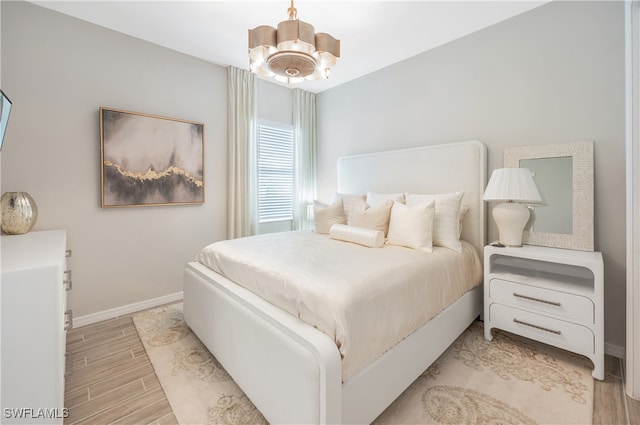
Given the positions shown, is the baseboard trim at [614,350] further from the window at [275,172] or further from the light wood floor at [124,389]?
the window at [275,172]

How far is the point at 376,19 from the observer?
7.88ft

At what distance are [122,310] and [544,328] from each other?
3.58 metres

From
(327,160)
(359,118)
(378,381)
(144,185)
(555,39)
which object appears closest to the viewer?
(378,381)

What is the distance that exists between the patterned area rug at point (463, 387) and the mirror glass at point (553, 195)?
3.07 feet

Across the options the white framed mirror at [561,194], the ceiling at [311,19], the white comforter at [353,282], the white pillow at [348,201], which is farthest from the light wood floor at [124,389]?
the ceiling at [311,19]

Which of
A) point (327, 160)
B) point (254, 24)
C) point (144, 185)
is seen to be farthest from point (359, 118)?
point (144, 185)

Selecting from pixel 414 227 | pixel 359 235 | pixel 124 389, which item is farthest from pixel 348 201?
pixel 124 389

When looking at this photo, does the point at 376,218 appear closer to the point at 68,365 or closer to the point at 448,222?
the point at 448,222

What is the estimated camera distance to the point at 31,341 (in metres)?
1.13

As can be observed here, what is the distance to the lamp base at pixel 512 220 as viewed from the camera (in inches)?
84.4

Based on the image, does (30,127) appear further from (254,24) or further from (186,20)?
(254,24)

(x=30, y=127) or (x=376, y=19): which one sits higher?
(x=376, y=19)

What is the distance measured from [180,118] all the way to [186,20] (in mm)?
951

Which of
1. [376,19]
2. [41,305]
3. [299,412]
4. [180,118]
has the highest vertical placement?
[376,19]
